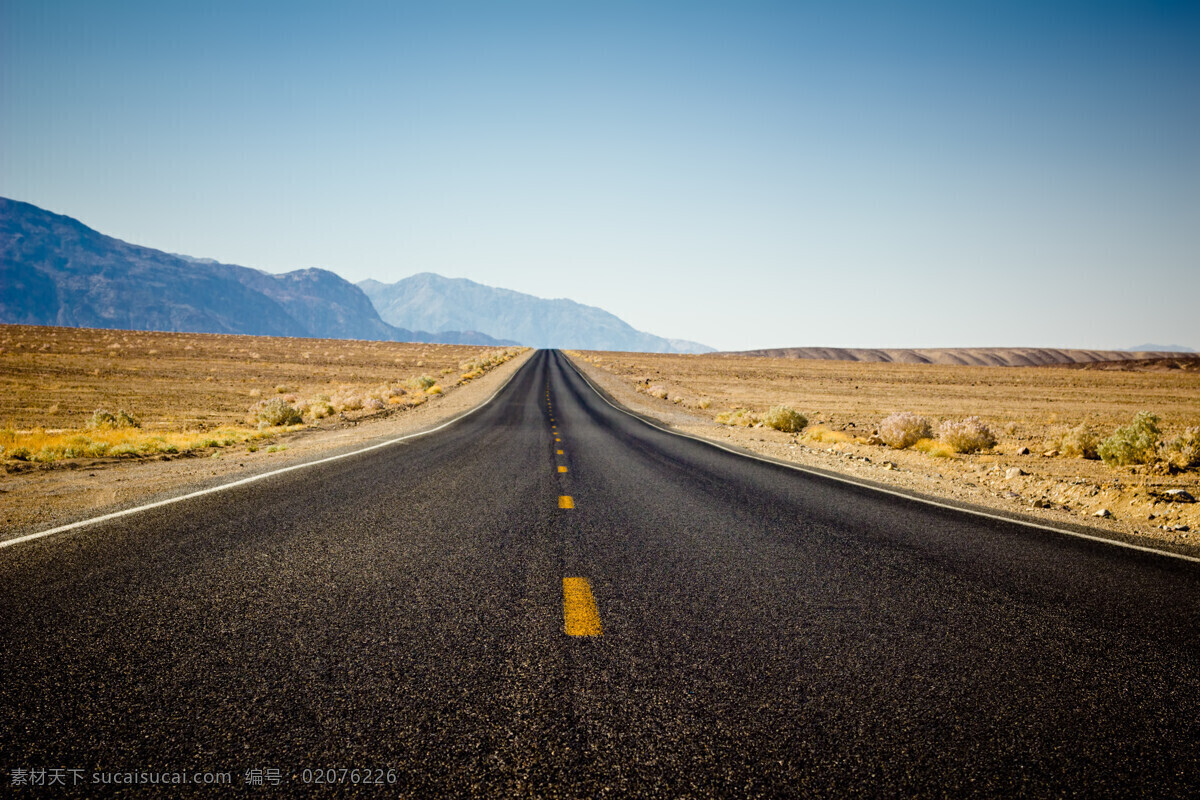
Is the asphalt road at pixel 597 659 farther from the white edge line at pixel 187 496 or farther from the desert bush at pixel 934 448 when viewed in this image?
the desert bush at pixel 934 448

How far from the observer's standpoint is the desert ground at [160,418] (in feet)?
25.7

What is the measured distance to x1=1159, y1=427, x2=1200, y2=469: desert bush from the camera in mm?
12812

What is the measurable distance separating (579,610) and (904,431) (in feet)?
52.7

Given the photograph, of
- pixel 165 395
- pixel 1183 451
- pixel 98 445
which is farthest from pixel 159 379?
pixel 1183 451

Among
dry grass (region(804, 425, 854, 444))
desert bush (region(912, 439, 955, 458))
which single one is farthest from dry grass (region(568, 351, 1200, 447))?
dry grass (region(804, 425, 854, 444))

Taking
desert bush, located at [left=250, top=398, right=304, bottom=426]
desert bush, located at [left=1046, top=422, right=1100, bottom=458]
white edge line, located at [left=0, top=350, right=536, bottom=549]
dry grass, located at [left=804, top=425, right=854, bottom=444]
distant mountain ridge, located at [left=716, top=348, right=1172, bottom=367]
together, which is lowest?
desert bush, located at [left=250, top=398, right=304, bottom=426]

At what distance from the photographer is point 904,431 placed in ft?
A: 55.7

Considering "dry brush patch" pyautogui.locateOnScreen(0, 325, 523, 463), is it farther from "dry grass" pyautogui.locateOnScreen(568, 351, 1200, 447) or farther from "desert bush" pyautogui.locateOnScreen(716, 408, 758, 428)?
"dry grass" pyautogui.locateOnScreen(568, 351, 1200, 447)

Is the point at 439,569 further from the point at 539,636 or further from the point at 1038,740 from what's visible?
the point at 1038,740

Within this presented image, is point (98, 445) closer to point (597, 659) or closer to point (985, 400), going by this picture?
point (597, 659)

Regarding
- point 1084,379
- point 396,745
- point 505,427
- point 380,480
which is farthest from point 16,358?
point 1084,379

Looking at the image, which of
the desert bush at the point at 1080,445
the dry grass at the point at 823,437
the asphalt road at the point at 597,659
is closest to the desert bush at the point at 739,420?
the dry grass at the point at 823,437

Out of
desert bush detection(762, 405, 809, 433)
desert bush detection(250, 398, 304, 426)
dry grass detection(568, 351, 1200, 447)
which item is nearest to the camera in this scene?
desert bush detection(250, 398, 304, 426)

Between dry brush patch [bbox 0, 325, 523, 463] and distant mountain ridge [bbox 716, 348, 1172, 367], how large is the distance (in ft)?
464
